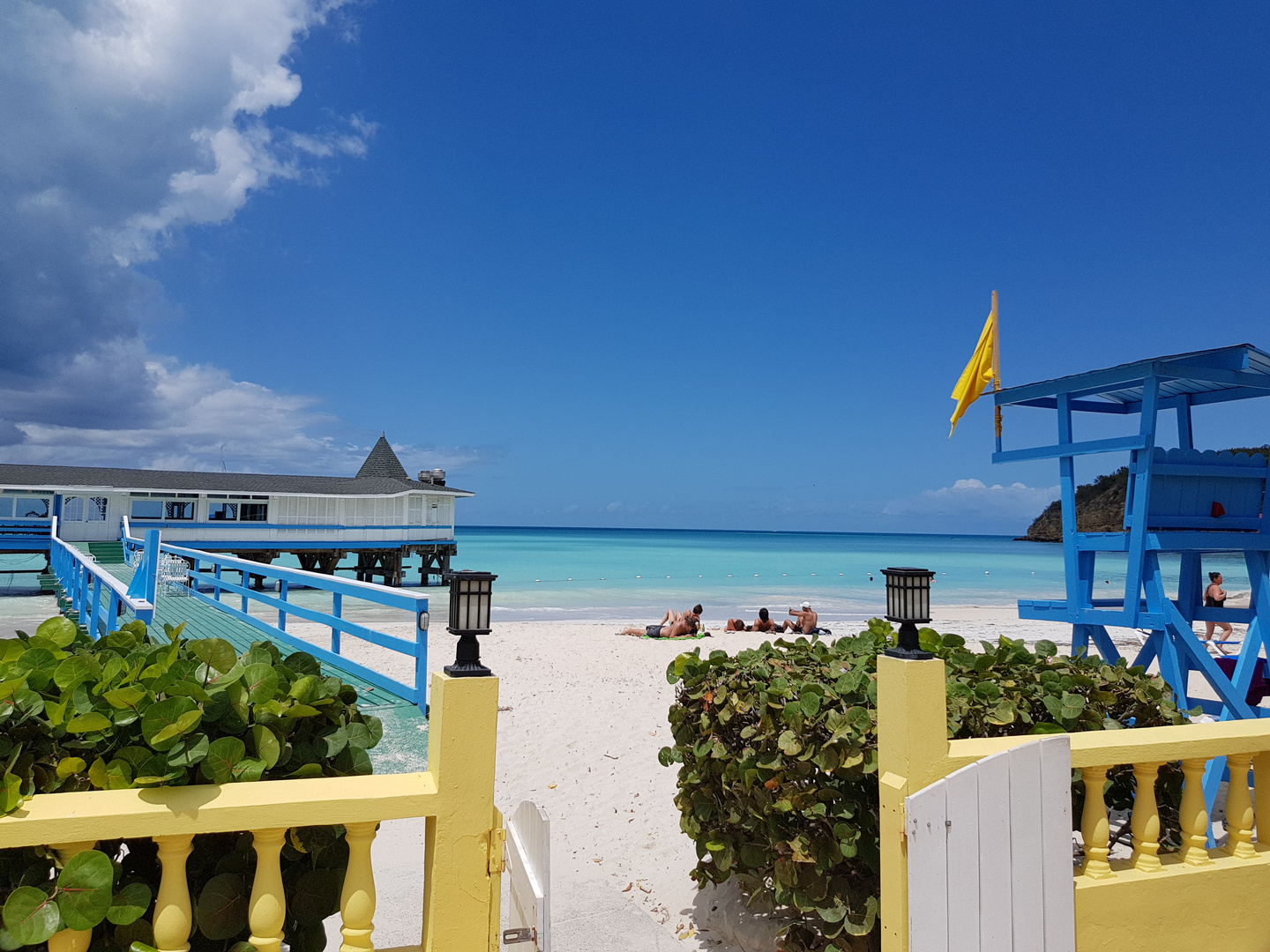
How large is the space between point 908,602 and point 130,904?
2396mm

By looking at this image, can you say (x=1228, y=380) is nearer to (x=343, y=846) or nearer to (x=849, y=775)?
(x=849, y=775)

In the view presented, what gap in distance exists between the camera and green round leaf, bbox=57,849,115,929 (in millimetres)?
1703

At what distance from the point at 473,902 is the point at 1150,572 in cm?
491

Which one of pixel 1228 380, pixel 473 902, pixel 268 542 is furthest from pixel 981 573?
pixel 473 902

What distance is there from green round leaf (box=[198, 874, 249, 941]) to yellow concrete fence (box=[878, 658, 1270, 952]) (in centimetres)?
194

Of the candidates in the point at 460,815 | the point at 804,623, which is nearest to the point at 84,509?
the point at 804,623

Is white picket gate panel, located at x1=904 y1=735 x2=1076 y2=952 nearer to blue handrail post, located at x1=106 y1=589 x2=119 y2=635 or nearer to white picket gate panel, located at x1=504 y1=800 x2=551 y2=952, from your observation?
white picket gate panel, located at x1=504 y1=800 x2=551 y2=952

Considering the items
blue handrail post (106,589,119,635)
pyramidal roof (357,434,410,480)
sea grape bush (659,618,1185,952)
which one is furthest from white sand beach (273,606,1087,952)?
pyramidal roof (357,434,410,480)

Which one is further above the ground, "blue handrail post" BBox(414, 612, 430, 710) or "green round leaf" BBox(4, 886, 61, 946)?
"green round leaf" BBox(4, 886, 61, 946)

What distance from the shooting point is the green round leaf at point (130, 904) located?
176cm

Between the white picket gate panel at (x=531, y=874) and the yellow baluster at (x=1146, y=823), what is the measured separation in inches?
85.5

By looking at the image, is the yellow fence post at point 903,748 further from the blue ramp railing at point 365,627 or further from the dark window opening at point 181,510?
the dark window opening at point 181,510

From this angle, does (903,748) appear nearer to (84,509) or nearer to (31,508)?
(84,509)

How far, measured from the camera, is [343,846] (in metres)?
2.14
